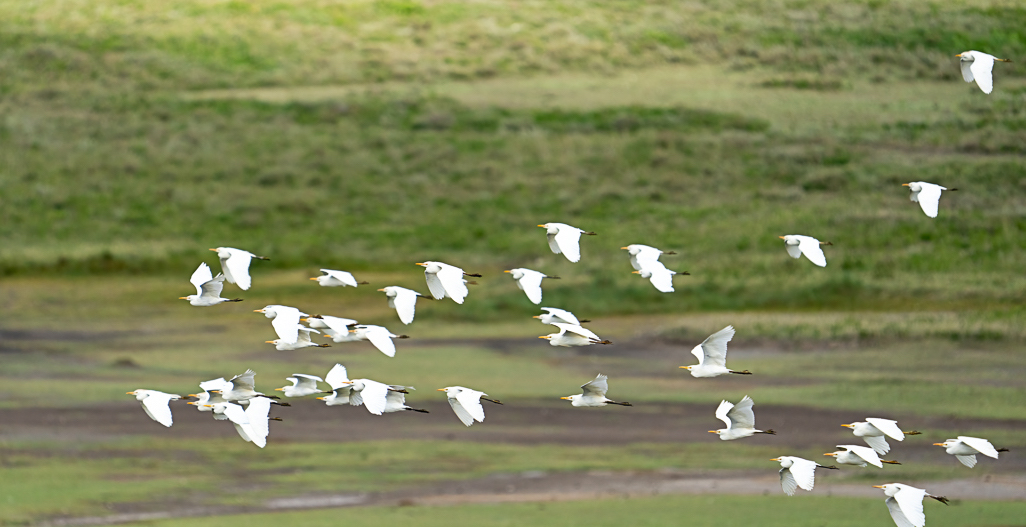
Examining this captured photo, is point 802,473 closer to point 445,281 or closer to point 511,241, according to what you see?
point 445,281

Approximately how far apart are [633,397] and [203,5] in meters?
20.2

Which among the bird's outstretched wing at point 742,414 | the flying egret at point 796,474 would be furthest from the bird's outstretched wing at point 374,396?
the flying egret at point 796,474

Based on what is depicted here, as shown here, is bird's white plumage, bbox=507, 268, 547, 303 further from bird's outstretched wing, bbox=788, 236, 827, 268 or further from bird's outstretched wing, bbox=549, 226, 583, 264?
bird's outstretched wing, bbox=788, 236, 827, 268

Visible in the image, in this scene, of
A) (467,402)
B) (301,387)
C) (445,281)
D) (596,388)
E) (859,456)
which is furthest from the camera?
(301,387)

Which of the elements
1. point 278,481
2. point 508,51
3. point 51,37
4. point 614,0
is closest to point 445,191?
point 508,51

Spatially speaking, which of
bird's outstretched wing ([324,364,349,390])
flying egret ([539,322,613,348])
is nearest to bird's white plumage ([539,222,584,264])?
flying egret ([539,322,613,348])

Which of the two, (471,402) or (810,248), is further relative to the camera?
(810,248)

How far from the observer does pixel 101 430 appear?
59.8ft

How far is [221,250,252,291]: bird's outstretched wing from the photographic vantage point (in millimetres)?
10466

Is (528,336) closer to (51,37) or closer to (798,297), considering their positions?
(798,297)

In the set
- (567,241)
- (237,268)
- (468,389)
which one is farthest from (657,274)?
(237,268)

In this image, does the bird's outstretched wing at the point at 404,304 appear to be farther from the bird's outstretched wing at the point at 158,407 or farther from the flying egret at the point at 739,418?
the flying egret at the point at 739,418

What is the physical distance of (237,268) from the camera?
10.6 metres

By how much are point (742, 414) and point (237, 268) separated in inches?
157
